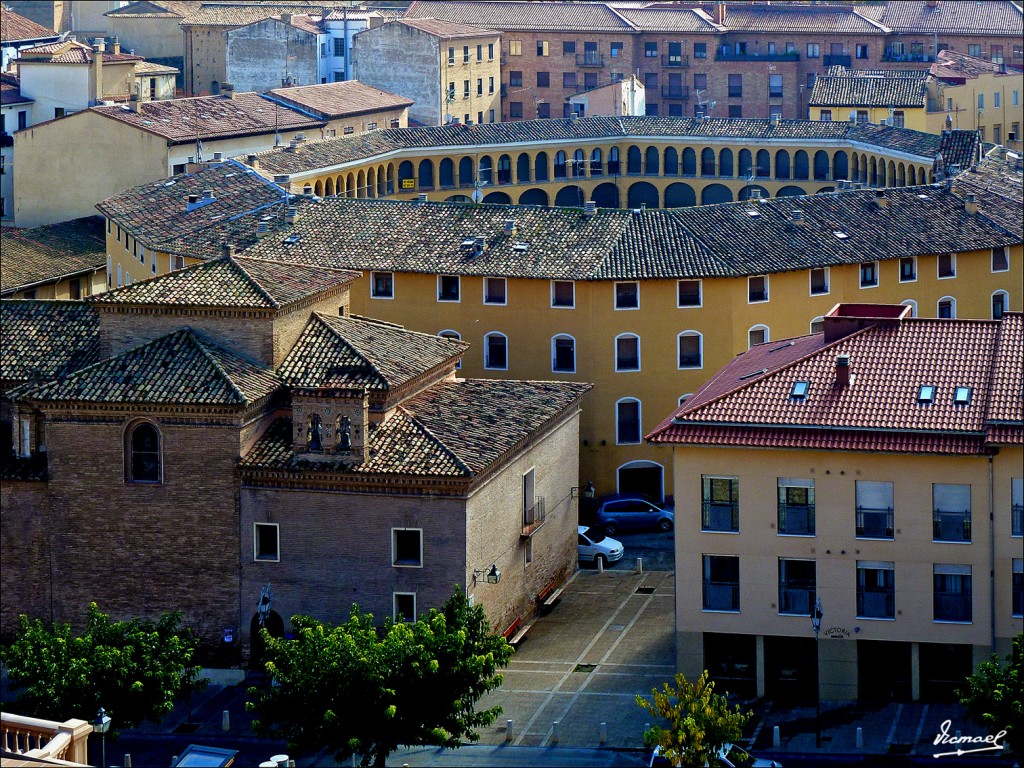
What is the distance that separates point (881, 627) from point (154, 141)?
5990cm

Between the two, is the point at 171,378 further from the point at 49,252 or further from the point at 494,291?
the point at 49,252

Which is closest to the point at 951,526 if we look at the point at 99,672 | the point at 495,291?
the point at 99,672

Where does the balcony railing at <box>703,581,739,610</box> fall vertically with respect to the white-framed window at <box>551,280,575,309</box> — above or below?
below

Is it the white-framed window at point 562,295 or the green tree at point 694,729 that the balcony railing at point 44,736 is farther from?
the white-framed window at point 562,295

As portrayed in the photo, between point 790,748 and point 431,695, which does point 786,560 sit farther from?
point 431,695

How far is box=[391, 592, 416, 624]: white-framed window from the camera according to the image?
57094 mm

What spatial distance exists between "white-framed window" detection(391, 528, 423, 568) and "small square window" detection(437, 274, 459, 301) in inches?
890

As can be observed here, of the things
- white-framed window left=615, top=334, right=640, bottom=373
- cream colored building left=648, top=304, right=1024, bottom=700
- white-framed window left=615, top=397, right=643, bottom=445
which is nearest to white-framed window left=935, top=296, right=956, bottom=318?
white-framed window left=615, top=334, right=640, bottom=373

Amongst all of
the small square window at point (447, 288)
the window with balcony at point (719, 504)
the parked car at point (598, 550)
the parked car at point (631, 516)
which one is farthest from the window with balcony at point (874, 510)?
the small square window at point (447, 288)

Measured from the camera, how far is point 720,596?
55281mm

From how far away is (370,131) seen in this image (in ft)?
393

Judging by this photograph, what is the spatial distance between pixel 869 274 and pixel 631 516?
1435 cm

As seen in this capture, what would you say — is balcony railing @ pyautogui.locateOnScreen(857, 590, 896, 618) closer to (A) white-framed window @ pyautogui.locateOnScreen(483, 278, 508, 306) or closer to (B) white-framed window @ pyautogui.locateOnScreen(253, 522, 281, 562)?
(B) white-framed window @ pyautogui.locateOnScreen(253, 522, 281, 562)

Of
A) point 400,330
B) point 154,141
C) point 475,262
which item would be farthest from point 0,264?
point 400,330
